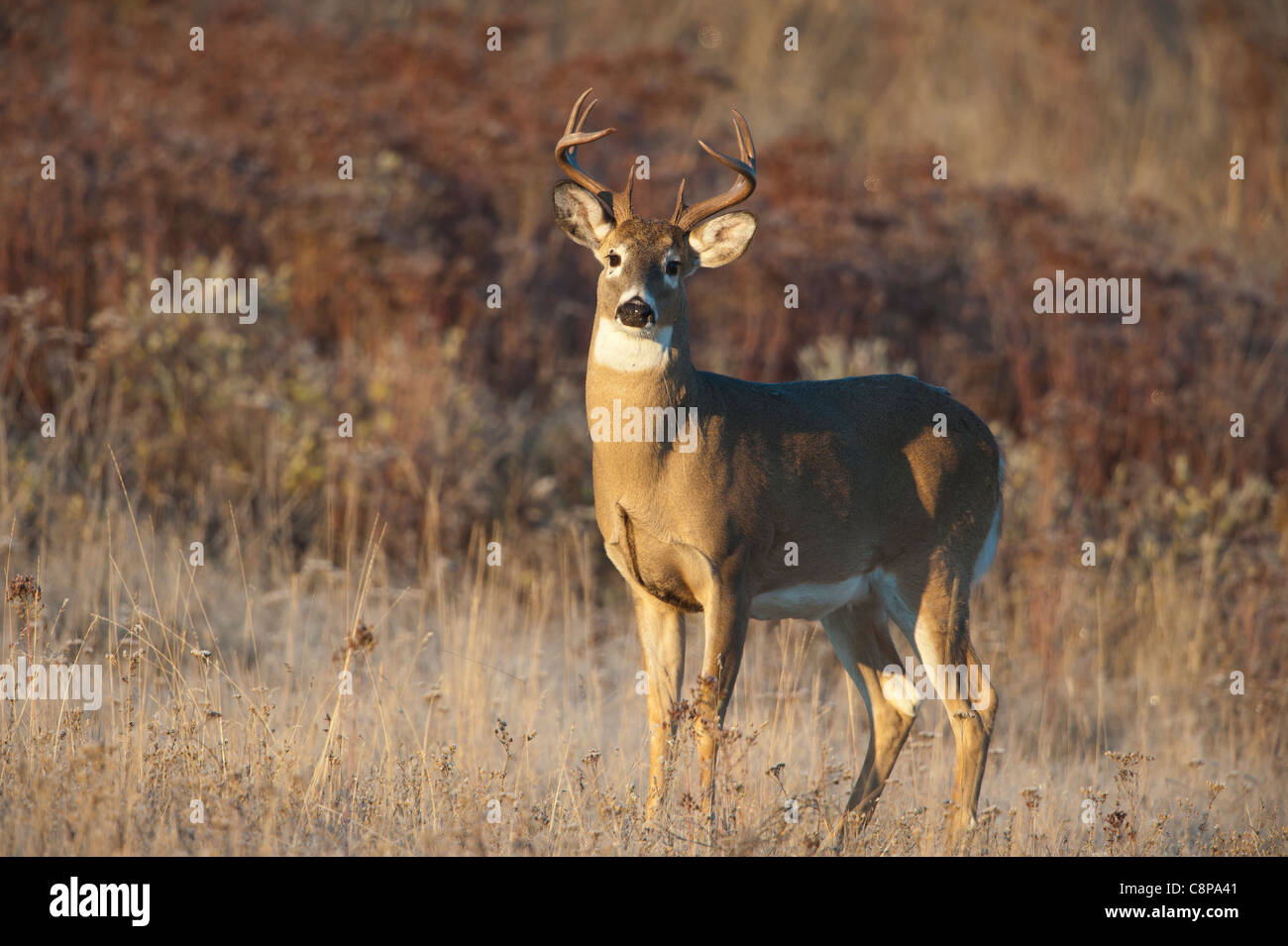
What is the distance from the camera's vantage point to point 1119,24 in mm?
22609

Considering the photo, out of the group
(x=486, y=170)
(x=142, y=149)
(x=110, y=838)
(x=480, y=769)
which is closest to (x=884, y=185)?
(x=486, y=170)

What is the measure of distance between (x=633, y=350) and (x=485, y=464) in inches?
187

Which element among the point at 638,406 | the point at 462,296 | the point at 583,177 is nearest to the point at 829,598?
the point at 638,406

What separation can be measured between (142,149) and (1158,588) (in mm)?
8799

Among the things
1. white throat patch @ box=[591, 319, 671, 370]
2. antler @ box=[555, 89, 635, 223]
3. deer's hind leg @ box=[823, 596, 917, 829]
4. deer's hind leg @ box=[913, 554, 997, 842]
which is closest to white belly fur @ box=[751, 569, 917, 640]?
deer's hind leg @ box=[913, 554, 997, 842]

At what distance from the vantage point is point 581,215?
6434mm

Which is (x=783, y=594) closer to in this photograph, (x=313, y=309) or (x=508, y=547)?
(x=508, y=547)

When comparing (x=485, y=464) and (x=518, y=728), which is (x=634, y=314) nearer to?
(x=518, y=728)

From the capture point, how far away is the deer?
19.2ft

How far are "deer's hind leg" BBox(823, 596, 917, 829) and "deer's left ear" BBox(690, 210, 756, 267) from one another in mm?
1689

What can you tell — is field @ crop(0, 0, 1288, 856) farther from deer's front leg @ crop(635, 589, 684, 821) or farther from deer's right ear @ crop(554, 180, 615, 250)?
deer's right ear @ crop(554, 180, 615, 250)

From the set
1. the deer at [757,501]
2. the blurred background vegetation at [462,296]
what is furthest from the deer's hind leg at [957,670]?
the blurred background vegetation at [462,296]

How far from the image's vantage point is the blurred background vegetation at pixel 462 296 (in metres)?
10.4

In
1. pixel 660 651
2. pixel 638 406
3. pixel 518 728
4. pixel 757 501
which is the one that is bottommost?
pixel 518 728
